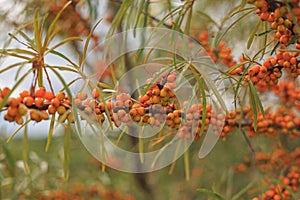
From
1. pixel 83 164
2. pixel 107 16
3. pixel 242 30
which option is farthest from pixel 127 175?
pixel 242 30

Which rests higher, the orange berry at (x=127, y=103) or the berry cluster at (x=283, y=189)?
the orange berry at (x=127, y=103)

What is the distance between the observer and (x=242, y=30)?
125 cm

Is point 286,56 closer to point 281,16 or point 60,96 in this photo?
point 281,16

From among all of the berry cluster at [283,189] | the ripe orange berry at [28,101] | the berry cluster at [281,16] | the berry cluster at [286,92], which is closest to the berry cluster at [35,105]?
the ripe orange berry at [28,101]

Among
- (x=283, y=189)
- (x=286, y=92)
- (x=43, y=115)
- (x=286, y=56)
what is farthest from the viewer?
(x=286, y=92)

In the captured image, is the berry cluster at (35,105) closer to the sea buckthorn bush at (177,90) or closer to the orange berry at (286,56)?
the sea buckthorn bush at (177,90)

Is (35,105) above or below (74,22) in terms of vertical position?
below

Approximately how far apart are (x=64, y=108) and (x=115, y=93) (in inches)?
3.9

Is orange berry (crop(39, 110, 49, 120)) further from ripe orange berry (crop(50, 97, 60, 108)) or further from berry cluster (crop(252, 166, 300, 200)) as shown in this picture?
berry cluster (crop(252, 166, 300, 200))

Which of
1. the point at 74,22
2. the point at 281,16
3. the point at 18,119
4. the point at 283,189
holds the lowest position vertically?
the point at 283,189

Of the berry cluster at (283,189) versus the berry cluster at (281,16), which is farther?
the berry cluster at (283,189)

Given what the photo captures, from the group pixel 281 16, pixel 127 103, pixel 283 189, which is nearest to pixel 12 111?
pixel 127 103

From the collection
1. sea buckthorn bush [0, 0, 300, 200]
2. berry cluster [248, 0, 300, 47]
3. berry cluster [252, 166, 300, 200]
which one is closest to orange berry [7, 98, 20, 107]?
sea buckthorn bush [0, 0, 300, 200]

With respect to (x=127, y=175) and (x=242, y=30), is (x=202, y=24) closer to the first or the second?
(x=242, y=30)
